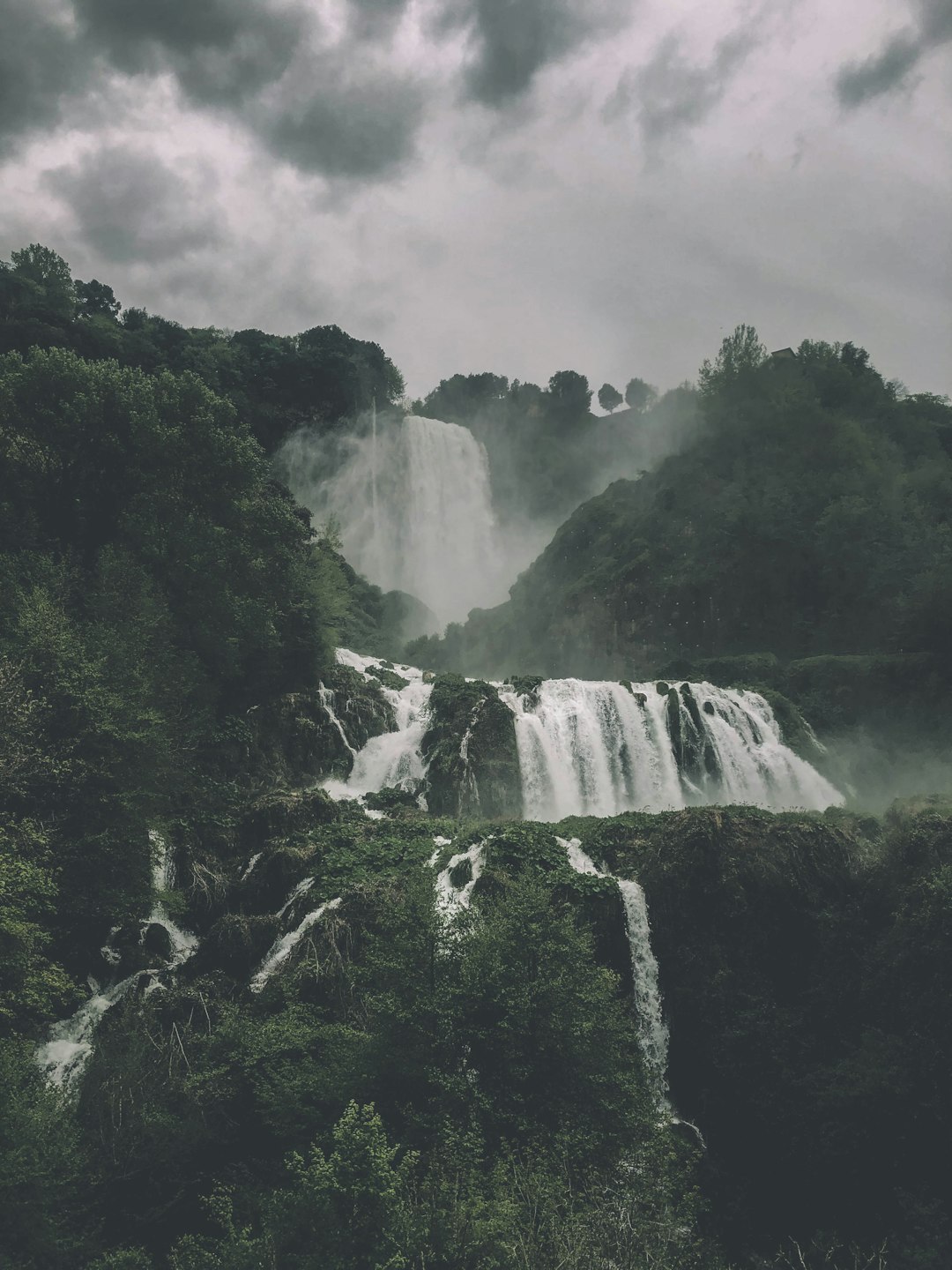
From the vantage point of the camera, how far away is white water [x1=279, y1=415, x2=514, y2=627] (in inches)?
3329

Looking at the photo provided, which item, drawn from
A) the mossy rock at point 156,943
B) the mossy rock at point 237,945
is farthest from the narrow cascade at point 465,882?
the mossy rock at point 156,943

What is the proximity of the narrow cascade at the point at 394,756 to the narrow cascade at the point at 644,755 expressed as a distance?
16.2ft

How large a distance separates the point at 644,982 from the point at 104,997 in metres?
15.0

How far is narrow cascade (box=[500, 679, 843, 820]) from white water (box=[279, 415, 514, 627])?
48952 millimetres

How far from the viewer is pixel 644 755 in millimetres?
38688

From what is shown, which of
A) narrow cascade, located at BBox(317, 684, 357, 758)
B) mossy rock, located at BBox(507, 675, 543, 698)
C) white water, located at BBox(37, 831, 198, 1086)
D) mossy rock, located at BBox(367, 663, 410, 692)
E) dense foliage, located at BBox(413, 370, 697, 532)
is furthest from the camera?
dense foliage, located at BBox(413, 370, 697, 532)

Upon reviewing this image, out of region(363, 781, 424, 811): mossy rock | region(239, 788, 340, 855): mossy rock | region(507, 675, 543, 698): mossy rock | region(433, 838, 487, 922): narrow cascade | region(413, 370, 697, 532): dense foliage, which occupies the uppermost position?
region(413, 370, 697, 532): dense foliage

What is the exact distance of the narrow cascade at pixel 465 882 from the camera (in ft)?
73.8

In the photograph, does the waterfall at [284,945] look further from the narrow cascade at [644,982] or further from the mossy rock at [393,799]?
the mossy rock at [393,799]

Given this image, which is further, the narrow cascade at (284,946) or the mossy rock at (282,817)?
the mossy rock at (282,817)

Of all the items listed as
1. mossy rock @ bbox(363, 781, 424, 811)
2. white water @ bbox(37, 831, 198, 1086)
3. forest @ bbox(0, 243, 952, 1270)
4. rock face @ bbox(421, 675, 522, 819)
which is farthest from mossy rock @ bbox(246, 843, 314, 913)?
rock face @ bbox(421, 675, 522, 819)

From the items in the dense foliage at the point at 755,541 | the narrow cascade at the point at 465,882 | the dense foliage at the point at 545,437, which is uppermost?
the dense foliage at the point at 545,437

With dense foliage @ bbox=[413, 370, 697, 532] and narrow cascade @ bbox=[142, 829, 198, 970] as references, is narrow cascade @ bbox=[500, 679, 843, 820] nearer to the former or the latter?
narrow cascade @ bbox=[142, 829, 198, 970]

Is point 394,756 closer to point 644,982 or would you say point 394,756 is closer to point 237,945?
point 237,945
